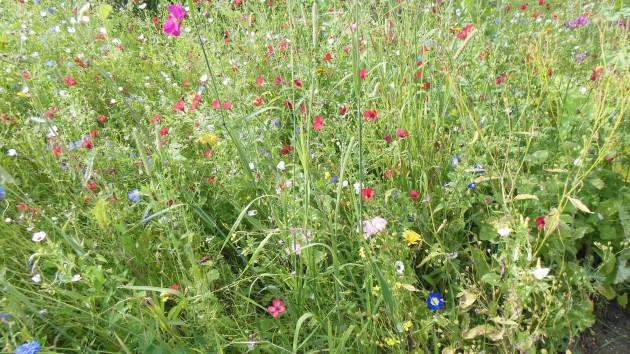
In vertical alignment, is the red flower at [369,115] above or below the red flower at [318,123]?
below

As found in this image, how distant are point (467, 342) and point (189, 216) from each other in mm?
943

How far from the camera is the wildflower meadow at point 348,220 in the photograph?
1180 mm

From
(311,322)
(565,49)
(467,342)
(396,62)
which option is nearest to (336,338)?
(311,322)

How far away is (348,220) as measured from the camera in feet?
5.12

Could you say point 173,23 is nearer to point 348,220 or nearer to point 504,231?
point 348,220

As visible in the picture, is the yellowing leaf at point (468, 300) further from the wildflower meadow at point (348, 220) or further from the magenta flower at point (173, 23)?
the magenta flower at point (173, 23)

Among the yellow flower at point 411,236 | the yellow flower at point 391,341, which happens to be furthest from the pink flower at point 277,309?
the yellow flower at point 411,236

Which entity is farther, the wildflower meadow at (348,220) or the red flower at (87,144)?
the red flower at (87,144)

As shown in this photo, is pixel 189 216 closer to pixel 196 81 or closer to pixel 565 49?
pixel 196 81

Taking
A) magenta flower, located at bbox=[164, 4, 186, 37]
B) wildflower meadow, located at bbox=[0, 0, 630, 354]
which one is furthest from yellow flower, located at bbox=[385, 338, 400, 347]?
magenta flower, located at bbox=[164, 4, 186, 37]

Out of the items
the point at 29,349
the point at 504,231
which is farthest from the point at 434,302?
the point at 29,349

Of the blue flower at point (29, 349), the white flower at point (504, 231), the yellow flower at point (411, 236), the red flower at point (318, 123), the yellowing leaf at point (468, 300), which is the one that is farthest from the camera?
the red flower at point (318, 123)

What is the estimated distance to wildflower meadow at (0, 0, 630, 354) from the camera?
1.18m

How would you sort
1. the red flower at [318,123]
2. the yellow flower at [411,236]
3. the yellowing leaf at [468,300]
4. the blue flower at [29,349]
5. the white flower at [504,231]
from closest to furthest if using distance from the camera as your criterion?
1. the blue flower at [29,349]
2. the white flower at [504,231]
3. the yellowing leaf at [468,300]
4. the yellow flower at [411,236]
5. the red flower at [318,123]
